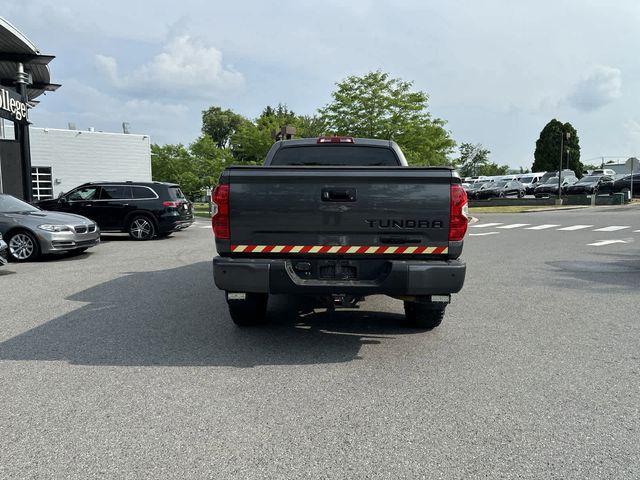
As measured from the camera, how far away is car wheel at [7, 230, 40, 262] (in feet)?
36.6

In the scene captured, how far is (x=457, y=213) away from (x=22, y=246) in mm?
9845

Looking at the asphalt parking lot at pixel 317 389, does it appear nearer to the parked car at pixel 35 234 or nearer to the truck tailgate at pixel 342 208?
the truck tailgate at pixel 342 208

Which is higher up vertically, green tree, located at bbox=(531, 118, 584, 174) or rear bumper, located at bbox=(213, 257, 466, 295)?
green tree, located at bbox=(531, 118, 584, 174)

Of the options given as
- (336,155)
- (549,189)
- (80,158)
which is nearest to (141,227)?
(336,155)

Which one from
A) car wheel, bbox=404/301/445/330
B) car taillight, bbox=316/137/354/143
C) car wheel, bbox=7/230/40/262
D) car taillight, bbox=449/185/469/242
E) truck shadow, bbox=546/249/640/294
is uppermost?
car taillight, bbox=316/137/354/143

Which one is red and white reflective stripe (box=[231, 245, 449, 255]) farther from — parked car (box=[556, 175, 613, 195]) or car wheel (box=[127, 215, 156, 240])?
parked car (box=[556, 175, 613, 195])

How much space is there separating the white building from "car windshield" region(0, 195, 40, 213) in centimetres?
2425

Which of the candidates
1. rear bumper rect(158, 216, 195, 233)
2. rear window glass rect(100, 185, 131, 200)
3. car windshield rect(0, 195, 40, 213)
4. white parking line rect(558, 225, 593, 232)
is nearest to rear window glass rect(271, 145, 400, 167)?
car windshield rect(0, 195, 40, 213)

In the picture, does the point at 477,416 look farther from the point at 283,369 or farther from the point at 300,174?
the point at 300,174

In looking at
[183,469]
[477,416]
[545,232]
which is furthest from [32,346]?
[545,232]

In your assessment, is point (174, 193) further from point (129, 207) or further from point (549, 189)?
point (549, 189)

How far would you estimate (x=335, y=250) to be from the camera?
475 centimetres

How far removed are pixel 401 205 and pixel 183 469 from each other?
2.74 meters

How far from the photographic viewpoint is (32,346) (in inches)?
204
